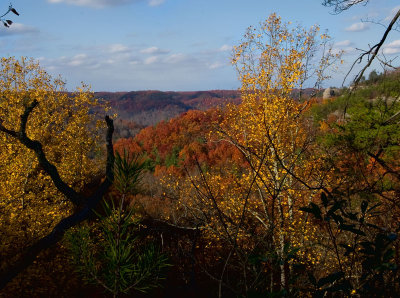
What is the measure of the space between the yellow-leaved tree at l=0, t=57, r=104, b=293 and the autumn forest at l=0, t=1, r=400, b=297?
8 centimetres

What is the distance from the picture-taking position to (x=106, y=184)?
10.1 feet

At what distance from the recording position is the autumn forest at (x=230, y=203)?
1939 mm

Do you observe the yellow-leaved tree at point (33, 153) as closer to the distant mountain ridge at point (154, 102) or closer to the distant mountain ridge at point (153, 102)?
the distant mountain ridge at point (153, 102)

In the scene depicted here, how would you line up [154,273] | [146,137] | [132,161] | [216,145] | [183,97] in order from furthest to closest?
[183,97]
[146,137]
[216,145]
[154,273]
[132,161]

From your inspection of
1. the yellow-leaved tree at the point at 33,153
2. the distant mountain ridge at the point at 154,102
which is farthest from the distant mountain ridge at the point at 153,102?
the yellow-leaved tree at the point at 33,153

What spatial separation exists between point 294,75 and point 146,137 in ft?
218

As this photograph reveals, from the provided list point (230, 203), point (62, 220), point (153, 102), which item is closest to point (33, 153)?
point (230, 203)

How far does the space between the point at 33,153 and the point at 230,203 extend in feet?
29.8

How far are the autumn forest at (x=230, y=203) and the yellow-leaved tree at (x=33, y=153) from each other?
0.08 m

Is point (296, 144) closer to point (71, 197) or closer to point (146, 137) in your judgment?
point (71, 197)

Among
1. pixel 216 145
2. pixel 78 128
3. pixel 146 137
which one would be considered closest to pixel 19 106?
pixel 78 128

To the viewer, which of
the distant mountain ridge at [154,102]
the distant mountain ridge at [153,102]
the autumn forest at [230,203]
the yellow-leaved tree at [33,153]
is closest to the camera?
the autumn forest at [230,203]

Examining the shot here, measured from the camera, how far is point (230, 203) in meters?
10.9

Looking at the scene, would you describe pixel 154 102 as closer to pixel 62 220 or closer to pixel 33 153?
pixel 33 153
